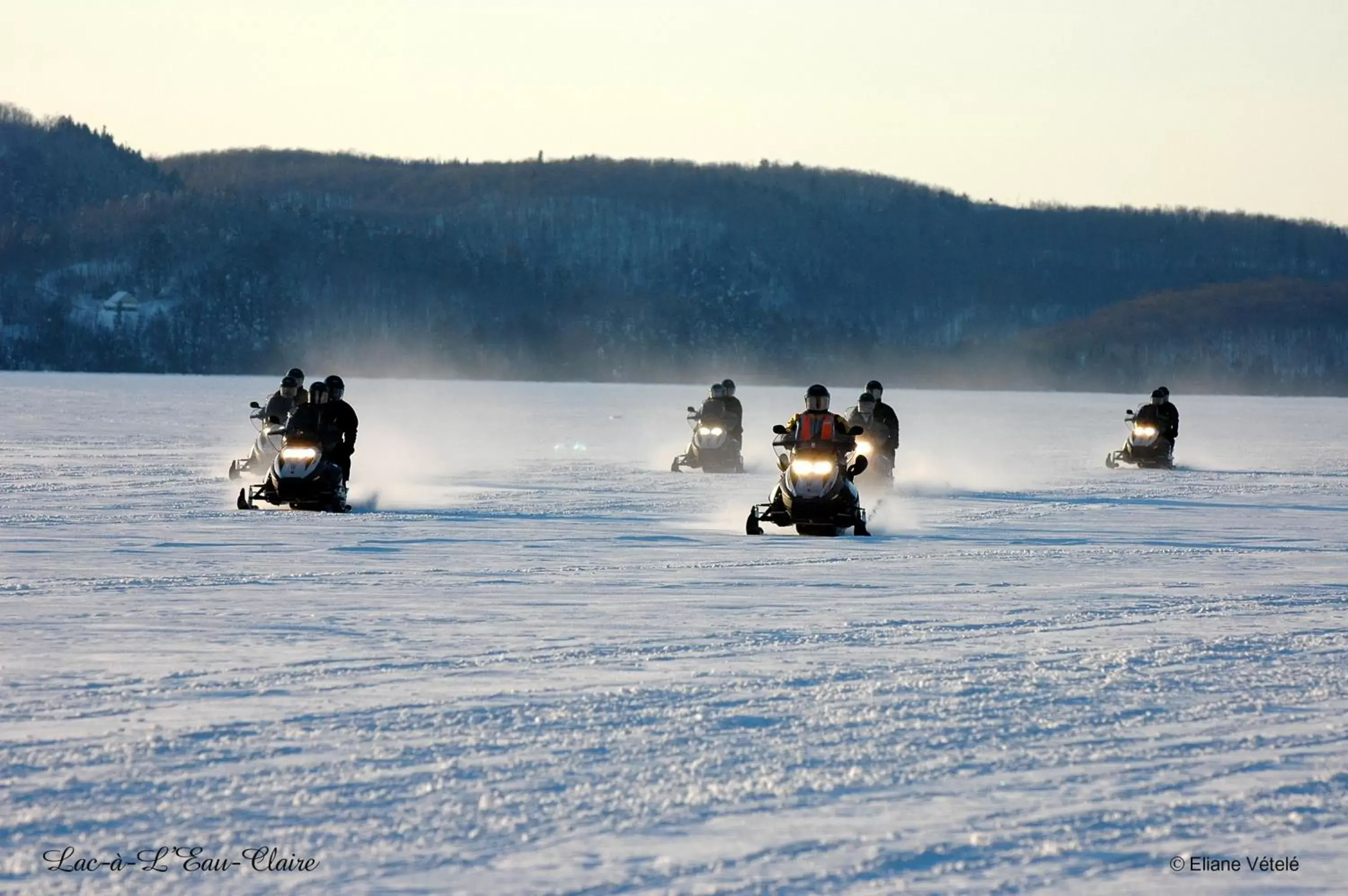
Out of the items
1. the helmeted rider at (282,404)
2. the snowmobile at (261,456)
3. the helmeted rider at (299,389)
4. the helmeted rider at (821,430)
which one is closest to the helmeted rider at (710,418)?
the snowmobile at (261,456)

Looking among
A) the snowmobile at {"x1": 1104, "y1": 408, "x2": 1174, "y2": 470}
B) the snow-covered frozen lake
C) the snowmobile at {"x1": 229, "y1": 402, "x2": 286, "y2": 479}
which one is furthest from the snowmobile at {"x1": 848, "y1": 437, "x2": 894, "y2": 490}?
the snowmobile at {"x1": 1104, "y1": 408, "x2": 1174, "y2": 470}

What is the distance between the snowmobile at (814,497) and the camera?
17.3 m

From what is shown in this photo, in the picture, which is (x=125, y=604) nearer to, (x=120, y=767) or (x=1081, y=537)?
(x=120, y=767)

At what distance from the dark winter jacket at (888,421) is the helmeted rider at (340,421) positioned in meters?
7.61

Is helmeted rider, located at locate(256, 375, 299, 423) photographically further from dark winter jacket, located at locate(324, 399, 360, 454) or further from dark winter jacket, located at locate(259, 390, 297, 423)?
dark winter jacket, located at locate(324, 399, 360, 454)

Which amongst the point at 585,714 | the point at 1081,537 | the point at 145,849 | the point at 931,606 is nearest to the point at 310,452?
the point at 1081,537

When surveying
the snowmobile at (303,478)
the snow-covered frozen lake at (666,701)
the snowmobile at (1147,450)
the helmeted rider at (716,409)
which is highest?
the helmeted rider at (716,409)

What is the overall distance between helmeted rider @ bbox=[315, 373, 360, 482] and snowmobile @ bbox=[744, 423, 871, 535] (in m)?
4.42

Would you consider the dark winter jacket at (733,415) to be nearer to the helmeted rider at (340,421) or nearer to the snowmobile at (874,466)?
the snowmobile at (874,466)

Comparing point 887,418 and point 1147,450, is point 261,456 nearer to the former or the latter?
point 887,418

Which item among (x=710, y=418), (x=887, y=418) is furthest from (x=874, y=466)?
(x=710, y=418)

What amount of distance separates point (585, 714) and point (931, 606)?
4463 mm

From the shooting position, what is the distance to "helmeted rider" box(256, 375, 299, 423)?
22609 mm

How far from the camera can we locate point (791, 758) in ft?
22.3
